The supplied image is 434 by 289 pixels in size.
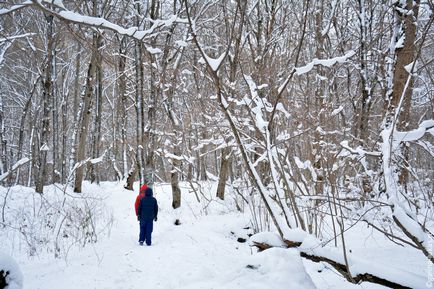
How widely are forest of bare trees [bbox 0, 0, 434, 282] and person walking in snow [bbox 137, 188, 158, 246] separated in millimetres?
1817

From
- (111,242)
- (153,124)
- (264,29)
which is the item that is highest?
(264,29)

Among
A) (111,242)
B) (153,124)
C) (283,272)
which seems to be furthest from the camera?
(153,124)

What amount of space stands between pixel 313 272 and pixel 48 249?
17.6 ft

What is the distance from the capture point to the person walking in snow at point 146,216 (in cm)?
687

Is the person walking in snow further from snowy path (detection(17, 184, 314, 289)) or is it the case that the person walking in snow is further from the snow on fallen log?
the snow on fallen log

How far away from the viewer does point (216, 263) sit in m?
5.51

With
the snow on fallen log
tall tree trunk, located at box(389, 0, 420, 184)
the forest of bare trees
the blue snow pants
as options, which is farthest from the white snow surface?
tall tree trunk, located at box(389, 0, 420, 184)

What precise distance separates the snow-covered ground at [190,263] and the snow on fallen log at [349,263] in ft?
0.38

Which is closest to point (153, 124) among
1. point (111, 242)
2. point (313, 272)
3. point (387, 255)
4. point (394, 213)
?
point (111, 242)

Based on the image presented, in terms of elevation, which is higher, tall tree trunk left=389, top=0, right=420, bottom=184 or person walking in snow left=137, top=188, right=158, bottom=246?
tall tree trunk left=389, top=0, right=420, bottom=184

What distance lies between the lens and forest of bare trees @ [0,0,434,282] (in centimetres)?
305

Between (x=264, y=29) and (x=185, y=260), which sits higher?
(x=264, y=29)

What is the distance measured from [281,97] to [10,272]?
13.4 feet

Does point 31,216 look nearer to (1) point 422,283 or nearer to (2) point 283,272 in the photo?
(2) point 283,272
